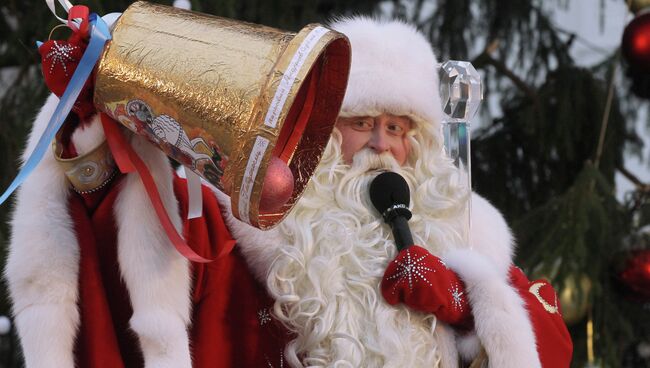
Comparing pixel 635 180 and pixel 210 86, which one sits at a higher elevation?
pixel 210 86

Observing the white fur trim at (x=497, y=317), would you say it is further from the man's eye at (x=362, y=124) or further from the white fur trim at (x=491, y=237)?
the man's eye at (x=362, y=124)

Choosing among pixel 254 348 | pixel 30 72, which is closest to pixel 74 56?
pixel 254 348

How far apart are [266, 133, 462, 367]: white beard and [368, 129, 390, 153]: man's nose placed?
0.03m

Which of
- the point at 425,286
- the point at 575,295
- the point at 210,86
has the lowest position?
the point at 575,295

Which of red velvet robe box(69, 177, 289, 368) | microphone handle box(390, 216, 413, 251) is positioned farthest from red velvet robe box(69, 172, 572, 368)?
microphone handle box(390, 216, 413, 251)

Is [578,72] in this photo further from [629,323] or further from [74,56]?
[74,56]

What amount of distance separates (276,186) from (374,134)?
0.82 m

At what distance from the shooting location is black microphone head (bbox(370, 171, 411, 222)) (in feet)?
9.06

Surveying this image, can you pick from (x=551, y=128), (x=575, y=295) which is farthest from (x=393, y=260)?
(x=551, y=128)

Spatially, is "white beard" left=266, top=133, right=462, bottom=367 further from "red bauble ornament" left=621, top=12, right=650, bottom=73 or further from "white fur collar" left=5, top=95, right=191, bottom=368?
"red bauble ornament" left=621, top=12, right=650, bottom=73

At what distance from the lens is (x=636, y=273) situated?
4410mm

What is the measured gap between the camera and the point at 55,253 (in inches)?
86.8

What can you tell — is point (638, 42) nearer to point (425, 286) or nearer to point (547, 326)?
point (547, 326)

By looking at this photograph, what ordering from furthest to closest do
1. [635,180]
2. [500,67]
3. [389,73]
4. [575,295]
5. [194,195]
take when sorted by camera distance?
[500,67], [635,180], [575,295], [389,73], [194,195]
